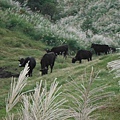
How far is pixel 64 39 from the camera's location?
2748 centimetres

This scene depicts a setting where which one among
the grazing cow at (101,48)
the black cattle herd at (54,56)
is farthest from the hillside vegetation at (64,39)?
the grazing cow at (101,48)

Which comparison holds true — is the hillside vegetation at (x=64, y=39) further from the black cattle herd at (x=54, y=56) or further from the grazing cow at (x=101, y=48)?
the grazing cow at (x=101, y=48)

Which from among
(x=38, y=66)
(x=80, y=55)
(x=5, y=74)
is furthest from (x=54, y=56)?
(x=80, y=55)

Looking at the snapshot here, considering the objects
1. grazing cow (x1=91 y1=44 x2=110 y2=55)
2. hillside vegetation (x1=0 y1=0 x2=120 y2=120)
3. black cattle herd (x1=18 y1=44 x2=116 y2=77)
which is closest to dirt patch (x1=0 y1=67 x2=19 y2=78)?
hillside vegetation (x1=0 y1=0 x2=120 y2=120)

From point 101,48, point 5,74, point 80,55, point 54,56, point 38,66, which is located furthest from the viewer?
point 101,48

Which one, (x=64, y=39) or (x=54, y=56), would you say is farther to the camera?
(x=64, y=39)

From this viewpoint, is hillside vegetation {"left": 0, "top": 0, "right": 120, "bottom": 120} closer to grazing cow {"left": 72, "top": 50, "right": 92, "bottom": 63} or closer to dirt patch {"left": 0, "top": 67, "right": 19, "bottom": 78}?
dirt patch {"left": 0, "top": 67, "right": 19, "bottom": 78}

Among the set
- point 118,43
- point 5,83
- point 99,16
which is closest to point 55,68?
point 5,83

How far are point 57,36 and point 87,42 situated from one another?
3.25 m

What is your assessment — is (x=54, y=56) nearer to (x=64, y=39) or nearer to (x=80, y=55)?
(x=80, y=55)

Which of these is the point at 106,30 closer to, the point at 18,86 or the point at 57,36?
the point at 57,36

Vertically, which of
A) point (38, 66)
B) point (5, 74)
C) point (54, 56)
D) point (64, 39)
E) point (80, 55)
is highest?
point (64, 39)

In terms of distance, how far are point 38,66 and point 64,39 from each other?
8.85m

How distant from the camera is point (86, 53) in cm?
2220
